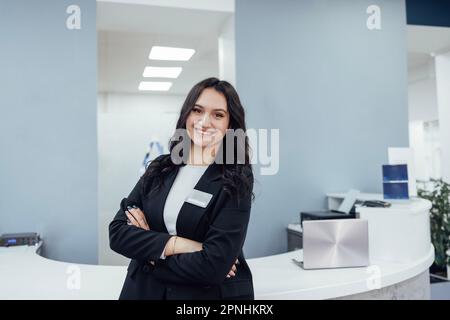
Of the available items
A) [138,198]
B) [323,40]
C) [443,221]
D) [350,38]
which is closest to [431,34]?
[350,38]

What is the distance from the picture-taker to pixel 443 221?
389 cm

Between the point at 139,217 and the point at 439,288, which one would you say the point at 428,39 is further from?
the point at 139,217

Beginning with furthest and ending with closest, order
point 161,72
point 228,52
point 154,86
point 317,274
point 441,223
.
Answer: point 154,86 < point 161,72 < point 441,223 < point 228,52 < point 317,274

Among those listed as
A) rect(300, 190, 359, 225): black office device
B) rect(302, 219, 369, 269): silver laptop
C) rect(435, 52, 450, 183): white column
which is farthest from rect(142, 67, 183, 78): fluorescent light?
rect(302, 219, 369, 269): silver laptop

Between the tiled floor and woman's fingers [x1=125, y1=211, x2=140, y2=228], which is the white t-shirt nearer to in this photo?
woman's fingers [x1=125, y1=211, x2=140, y2=228]

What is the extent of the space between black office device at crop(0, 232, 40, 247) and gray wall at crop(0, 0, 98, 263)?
0.65 ft

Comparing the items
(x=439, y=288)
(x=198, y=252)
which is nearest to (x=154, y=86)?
(x=439, y=288)

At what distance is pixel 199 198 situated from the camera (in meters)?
1.25

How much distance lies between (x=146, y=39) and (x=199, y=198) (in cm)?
434

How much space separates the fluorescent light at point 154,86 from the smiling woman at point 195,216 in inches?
259

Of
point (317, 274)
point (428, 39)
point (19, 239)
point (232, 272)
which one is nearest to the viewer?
point (232, 272)

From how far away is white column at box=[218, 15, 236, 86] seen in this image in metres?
3.46

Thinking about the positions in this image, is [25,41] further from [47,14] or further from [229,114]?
[229,114]

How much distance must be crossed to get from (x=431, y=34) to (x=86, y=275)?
Answer: 14.8 ft
